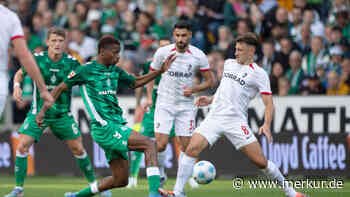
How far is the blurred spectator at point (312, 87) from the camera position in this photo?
13938 mm

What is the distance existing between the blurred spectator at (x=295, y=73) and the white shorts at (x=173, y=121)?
4250mm

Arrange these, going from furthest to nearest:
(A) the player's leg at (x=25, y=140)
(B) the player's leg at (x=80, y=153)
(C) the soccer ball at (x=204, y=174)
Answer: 1. (B) the player's leg at (x=80, y=153)
2. (A) the player's leg at (x=25, y=140)
3. (C) the soccer ball at (x=204, y=174)

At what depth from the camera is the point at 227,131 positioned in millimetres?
9078

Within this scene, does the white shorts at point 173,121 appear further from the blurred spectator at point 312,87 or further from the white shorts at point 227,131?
the blurred spectator at point 312,87

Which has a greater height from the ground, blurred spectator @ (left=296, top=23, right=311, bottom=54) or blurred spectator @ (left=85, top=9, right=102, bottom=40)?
blurred spectator @ (left=85, top=9, right=102, bottom=40)

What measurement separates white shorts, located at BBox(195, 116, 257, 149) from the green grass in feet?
4.78

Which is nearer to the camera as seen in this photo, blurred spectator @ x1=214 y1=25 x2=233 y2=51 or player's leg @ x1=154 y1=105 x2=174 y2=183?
player's leg @ x1=154 y1=105 x2=174 y2=183

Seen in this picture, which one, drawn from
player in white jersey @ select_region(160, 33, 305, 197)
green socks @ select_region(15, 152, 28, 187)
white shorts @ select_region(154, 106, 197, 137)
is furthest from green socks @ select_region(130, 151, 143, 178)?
player in white jersey @ select_region(160, 33, 305, 197)

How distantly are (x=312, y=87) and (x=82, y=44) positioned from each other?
228 inches

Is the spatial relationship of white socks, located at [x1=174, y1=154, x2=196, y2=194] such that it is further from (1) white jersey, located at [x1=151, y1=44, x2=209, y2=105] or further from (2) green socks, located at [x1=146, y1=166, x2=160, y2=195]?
(1) white jersey, located at [x1=151, y1=44, x2=209, y2=105]

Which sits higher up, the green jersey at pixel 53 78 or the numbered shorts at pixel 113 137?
the green jersey at pixel 53 78

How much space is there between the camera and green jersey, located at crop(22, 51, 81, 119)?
998 centimetres

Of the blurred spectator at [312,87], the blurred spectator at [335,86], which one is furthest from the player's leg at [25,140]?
the blurred spectator at [335,86]

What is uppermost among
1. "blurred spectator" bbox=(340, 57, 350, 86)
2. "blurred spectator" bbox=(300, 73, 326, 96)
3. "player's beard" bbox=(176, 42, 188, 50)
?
"player's beard" bbox=(176, 42, 188, 50)
